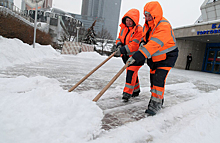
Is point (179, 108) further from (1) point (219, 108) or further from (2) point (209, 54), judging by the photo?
(2) point (209, 54)

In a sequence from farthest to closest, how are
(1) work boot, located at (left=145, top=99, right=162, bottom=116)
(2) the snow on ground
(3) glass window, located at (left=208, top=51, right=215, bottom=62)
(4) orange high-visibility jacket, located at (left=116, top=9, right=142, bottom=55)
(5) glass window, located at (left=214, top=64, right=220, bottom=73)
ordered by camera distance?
(3) glass window, located at (left=208, top=51, right=215, bottom=62) < (5) glass window, located at (left=214, top=64, right=220, bottom=73) < (4) orange high-visibility jacket, located at (left=116, top=9, right=142, bottom=55) < (1) work boot, located at (left=145, top=99, right=162, bottom=116) < (2) the snow on ground

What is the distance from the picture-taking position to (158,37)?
2.07 m

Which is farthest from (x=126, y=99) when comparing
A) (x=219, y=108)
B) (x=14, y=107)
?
(x=14, y=107)

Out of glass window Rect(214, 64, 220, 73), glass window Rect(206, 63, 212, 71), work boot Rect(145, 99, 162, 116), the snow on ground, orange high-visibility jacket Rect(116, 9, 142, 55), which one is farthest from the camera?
glass window Rect(206, 63, 212, 71)

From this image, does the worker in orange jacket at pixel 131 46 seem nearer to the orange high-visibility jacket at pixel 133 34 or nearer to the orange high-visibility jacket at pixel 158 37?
the orange high-visibility jacket at pixel 133 34

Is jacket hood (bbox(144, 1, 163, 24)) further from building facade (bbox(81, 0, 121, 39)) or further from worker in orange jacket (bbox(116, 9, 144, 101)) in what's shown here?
building facade (bbox(81, 0, 121, 39))

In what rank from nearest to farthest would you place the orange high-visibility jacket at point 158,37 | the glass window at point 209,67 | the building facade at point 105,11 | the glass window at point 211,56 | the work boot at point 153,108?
the orange high-visibility jacket at point 158,37
the work boot at point 153,108
the glass window at point 211,56
the glass window at point 209,67
the building facade at point 105,11

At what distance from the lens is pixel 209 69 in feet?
48.2

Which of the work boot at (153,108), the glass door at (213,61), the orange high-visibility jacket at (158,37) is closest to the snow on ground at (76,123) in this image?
the work boot at (153,108)

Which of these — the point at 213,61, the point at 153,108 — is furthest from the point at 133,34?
the point at 213,61

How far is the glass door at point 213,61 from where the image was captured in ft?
45.4

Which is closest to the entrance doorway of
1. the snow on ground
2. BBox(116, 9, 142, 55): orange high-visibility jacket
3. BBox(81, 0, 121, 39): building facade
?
the snow on ground

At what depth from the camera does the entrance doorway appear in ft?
45.5

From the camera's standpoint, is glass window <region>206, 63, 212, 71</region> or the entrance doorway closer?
the entrance doorway
